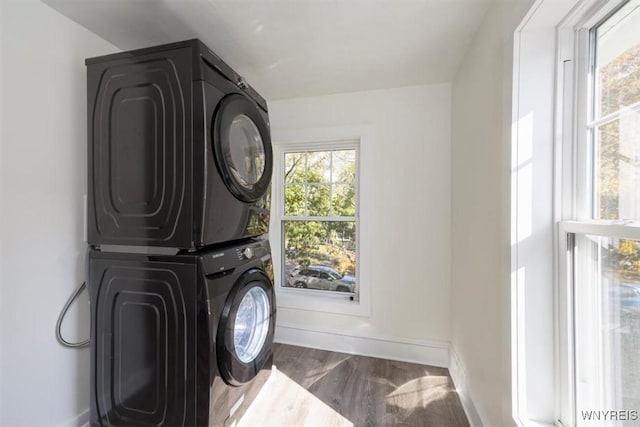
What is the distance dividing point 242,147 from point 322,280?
1.56 meters

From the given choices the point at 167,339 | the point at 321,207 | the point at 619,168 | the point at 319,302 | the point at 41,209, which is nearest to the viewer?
the point at 619,168

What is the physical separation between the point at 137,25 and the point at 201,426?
207 cm

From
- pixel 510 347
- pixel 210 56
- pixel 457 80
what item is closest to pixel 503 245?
pixel 510 347

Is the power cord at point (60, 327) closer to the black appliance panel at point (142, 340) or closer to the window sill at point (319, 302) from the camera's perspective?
the black appliance panel at point (142, 340)

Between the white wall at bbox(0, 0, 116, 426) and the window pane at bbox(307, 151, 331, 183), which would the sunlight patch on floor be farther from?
the window pane at bbox(307, 151, 331, 183)

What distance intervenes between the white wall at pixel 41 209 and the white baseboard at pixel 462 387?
2224 mm

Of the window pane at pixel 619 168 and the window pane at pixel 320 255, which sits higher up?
the window pane at pixel 619 168

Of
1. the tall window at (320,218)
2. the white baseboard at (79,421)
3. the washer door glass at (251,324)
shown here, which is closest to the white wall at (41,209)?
the white baseboard at (79,421)

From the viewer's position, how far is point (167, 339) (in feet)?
3.87

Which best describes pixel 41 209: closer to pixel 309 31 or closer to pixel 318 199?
pixel 309 31

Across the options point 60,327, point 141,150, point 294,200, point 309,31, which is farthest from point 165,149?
point 294,200

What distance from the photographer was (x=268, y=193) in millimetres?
1673

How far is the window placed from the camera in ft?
2.44

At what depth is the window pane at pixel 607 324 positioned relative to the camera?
0.74 m
